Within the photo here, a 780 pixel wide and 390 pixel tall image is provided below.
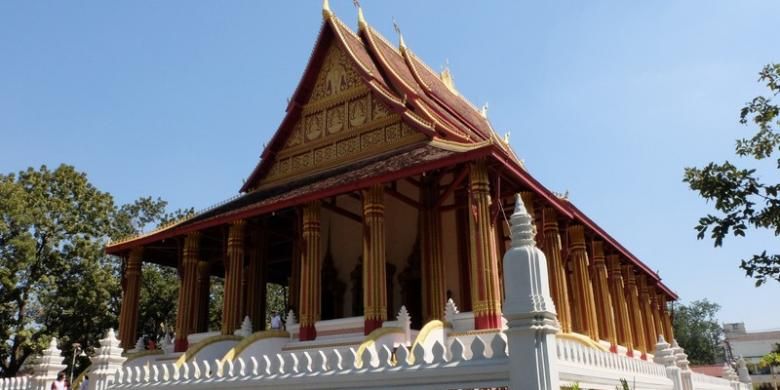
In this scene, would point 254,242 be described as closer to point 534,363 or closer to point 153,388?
point 153,388

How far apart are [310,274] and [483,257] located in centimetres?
346

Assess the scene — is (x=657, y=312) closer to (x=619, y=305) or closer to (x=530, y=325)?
(x=619, y=305)

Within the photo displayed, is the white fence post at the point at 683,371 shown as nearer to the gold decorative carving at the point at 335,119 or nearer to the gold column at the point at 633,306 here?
the gold decorative carving at the point at 335,119

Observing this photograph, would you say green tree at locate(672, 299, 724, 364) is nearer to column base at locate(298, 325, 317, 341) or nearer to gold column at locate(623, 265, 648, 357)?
gold column at locate(623, 265, 648, 357)

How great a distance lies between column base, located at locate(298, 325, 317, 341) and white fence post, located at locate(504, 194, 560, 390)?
25.2 ft

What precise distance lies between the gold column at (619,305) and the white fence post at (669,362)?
8.40 m

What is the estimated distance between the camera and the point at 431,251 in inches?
496

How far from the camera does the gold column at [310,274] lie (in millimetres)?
11766

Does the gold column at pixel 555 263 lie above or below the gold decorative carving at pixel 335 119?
below

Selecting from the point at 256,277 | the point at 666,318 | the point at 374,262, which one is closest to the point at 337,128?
the point at 256,277

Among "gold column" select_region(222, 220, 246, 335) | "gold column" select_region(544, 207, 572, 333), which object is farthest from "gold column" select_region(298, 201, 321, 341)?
"gold column" select_region(544, 207, 572, 333)

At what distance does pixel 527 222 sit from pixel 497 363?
1021 mm

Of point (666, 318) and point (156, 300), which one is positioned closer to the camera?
point (666, 318)

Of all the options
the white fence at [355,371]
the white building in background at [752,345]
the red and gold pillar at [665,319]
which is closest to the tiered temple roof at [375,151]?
the white fence at [355,371]
